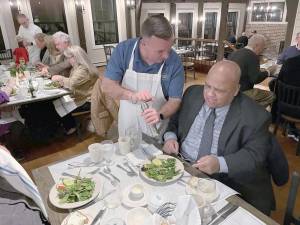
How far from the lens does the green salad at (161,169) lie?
4.00 ft

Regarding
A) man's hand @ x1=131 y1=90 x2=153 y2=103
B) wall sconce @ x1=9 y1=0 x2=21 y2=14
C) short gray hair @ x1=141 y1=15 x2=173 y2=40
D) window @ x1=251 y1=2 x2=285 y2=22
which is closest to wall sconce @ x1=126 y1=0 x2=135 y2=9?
wall sconce @ x1=9 y1=0 x2=21 y2=14

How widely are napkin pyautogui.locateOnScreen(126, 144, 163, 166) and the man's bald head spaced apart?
0.45m

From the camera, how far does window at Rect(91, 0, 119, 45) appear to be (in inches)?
326

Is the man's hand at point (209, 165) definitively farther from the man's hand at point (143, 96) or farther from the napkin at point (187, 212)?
the man's hand at point (143, 96)

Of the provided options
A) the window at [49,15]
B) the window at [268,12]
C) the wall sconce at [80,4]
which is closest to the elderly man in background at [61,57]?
the window at [49,15]

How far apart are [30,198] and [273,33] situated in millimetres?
13682

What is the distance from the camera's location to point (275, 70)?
4.25m

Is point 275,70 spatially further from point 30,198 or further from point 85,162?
point 30,198

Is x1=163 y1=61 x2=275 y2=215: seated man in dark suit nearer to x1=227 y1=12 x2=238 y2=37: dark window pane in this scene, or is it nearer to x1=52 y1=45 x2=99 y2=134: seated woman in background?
x1=52 y1=45 x2=99 y2=134: seated woman in background

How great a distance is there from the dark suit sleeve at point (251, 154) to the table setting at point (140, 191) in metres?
0.17

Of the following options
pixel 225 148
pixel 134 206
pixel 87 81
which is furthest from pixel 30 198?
pixel 87 81

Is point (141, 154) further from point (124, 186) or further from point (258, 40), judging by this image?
point (258, 40)

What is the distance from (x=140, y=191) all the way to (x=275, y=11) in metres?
13.5

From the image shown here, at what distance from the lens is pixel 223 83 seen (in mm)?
1365
